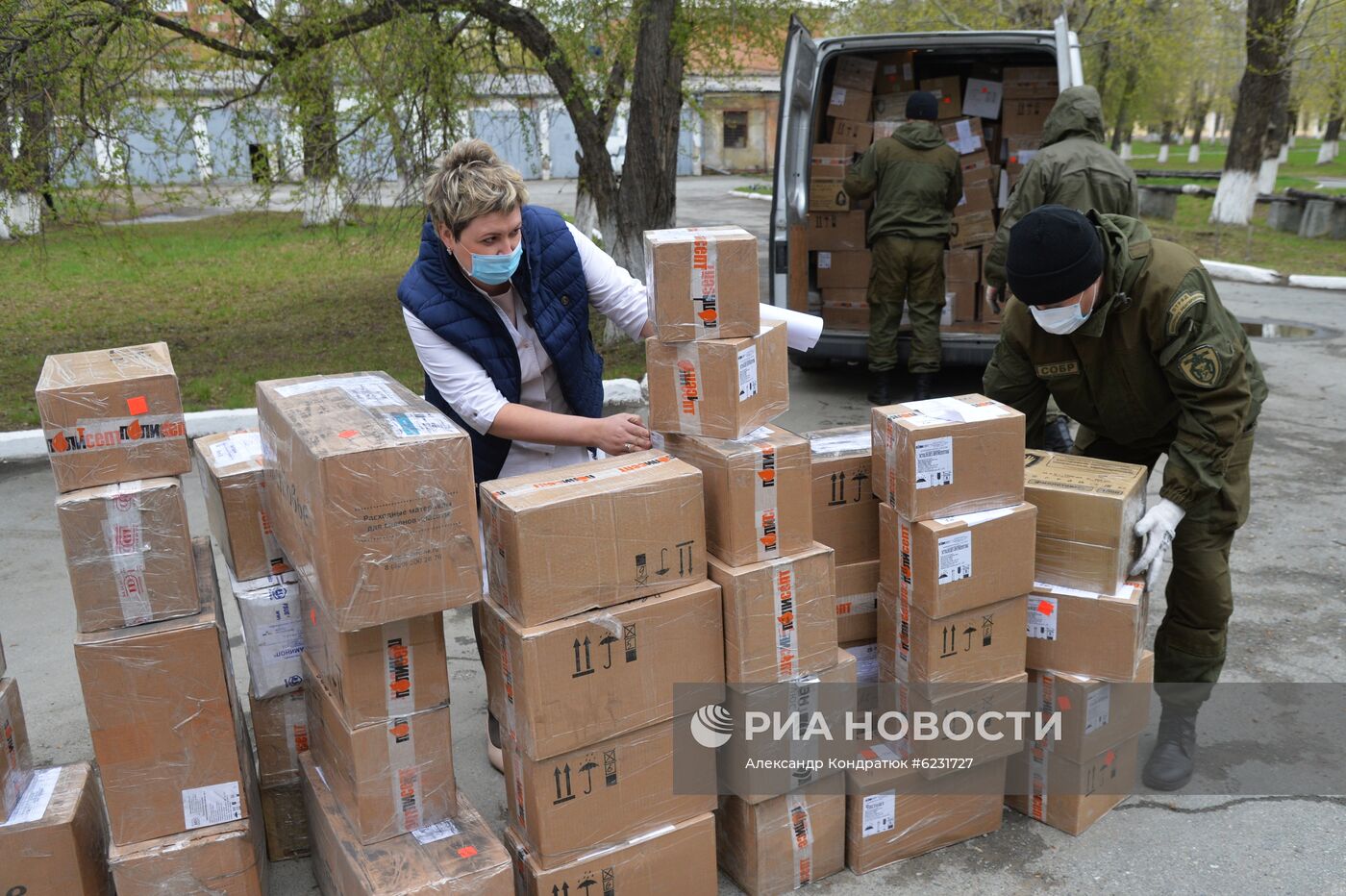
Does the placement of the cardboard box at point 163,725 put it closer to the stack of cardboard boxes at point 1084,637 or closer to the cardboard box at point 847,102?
the stack of cardboard boxes at point 1084,637

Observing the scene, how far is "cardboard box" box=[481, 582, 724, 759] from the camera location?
7.38 ft

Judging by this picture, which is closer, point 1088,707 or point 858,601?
point 1088,707

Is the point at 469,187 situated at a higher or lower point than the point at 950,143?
lower

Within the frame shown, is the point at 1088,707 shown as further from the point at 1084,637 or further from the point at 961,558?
the point at 961,558

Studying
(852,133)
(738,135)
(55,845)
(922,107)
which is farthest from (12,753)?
(738,135)

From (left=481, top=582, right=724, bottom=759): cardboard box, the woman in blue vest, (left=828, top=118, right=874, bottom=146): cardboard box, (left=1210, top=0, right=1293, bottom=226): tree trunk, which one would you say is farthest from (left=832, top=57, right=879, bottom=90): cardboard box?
(left=1210, top=0, right=1293, bottom=226): tree trunk

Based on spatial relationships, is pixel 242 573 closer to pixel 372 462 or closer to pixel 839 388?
pixel 372 462

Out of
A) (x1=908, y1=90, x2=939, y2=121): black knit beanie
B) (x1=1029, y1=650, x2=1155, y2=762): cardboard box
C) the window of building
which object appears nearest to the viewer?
(x1=1029, y1=650, x2=1155, y2=762): cardboard box

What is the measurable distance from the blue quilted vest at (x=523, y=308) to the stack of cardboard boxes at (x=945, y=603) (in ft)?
2.79

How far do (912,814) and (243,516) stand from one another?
1898 millimetres

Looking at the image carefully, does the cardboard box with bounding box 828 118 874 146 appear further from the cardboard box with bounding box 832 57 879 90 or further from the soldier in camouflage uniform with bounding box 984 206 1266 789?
the soldier in camouflage uniform with bounding box 984 206 1266 789

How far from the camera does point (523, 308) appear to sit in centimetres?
283

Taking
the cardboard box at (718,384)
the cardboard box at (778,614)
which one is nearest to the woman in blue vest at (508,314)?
the cardboard box at (718,384)

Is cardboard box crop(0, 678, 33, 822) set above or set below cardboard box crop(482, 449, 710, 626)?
below
